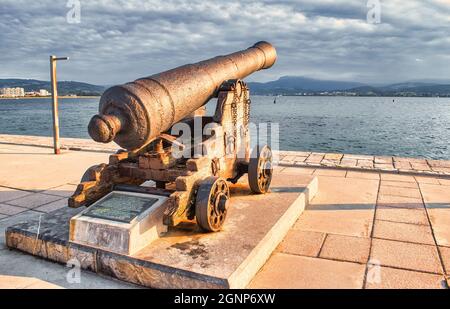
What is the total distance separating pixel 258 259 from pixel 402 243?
1709 millimetres

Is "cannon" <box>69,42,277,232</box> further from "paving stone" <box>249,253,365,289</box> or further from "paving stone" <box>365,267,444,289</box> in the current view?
"paving stone" <box>365,267,444,289</box>

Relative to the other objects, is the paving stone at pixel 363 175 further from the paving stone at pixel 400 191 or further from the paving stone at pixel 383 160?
the paving stone at pixel 383 160

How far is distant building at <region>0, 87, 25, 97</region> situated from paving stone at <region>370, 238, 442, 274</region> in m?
150

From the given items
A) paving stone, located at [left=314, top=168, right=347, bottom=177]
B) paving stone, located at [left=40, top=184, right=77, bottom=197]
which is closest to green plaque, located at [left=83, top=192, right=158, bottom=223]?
paving stone, located at [left=40, top=184, right=77, bottom=197]

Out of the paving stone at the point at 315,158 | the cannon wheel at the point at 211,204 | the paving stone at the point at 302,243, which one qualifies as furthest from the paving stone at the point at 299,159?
the cannon wheel at the point at 211,204

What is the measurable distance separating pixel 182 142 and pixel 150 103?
1.11 metres

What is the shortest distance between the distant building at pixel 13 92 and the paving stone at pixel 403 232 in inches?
5871

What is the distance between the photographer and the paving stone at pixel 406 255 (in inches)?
151

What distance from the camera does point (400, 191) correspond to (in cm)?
660

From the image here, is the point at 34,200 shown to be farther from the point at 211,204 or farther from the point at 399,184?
the point at 399,184

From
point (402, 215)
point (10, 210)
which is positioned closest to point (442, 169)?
point (402, 215)

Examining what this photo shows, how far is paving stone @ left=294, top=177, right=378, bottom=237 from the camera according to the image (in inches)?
192
